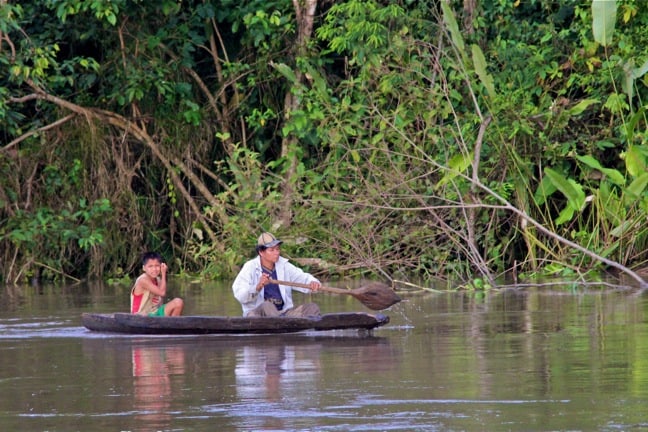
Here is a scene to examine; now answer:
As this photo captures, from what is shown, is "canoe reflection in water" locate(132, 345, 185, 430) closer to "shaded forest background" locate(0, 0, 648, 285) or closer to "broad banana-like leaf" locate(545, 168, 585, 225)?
"shaded forest background" locate(0, 0, 648, 285)

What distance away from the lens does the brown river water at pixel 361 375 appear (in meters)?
6.85

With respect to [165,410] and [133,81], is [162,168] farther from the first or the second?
[165,410]

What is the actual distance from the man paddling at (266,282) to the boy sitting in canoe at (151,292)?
29.3 inches

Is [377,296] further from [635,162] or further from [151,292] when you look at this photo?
[635,162]

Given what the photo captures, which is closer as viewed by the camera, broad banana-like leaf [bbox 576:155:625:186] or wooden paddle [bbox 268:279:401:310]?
wooden paddle [bbox 268:279:401:310]

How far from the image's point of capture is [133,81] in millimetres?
19219

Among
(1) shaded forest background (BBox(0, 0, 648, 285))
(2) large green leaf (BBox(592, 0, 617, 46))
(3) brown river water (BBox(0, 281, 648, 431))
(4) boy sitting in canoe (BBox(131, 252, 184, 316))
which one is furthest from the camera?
(1) shaded forest background (BBox(0, 0, 648, 285))

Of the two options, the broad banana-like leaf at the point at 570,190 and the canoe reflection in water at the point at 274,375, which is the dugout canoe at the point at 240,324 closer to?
the canoe reflection in water at the point at 274,375

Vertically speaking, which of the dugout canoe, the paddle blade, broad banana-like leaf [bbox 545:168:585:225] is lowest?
the dugout canoe

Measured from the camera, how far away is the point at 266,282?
37.6ft

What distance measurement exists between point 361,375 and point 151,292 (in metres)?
4.12

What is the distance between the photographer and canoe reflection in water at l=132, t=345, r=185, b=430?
23.3 feet

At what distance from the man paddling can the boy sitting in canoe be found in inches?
29.3

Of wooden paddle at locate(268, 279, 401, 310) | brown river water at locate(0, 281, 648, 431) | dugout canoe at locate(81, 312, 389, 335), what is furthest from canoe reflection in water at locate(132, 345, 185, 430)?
wooden paddle at locate(268, 279, 401, 310)
